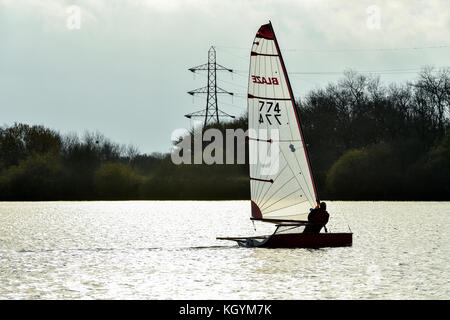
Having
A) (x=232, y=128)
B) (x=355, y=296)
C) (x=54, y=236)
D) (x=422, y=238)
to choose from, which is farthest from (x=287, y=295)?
(x=232, y=128)

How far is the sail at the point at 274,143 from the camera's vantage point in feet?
93.4

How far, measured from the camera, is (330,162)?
90625 mm

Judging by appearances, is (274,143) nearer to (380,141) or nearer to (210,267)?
(210,267)

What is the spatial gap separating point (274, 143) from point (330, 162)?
62.8m

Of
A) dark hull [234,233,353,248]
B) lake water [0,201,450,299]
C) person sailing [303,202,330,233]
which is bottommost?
lake water [0,201,450,299]

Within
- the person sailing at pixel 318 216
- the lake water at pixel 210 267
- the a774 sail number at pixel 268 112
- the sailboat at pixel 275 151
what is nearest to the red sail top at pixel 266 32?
the sailboat at pixel 275 151

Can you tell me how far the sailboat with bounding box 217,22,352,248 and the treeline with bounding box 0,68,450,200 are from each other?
51223 mm

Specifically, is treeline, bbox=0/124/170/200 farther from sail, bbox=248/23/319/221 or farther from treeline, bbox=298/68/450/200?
sail, bbox=248/23/319/221

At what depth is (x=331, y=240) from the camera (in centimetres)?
2838

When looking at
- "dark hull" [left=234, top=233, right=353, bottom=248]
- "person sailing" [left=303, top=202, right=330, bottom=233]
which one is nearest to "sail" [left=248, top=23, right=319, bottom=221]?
"person sailing" [left=303, top=202, right=330, bottom=233]

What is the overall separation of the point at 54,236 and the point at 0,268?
53.9 feet

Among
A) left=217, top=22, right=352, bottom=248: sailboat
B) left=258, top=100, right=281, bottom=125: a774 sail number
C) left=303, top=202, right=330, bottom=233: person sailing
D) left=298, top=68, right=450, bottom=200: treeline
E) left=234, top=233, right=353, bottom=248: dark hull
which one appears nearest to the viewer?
left=303, top=202, right=330, bottom=233: person sailing

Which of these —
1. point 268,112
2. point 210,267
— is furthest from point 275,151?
point 210,267

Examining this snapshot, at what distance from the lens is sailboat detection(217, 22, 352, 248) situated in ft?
93.2
